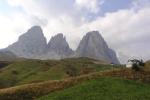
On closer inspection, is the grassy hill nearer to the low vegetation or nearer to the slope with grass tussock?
the slope with grass tussock

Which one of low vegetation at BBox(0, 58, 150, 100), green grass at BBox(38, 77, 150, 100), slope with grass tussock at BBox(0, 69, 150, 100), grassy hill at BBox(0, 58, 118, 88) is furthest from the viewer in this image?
grassy hill at BBox(0, 58, 118, 88)

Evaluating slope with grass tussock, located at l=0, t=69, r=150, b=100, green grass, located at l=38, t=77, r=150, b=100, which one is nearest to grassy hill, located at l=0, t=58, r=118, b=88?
slope with grass tussock, located at l=0, t=69, r=150, b=100

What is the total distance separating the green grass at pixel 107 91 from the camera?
44688 millimetres

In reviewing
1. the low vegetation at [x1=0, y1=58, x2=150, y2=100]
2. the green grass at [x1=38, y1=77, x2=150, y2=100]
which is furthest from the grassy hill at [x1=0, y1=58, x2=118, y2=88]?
the green grass at [x1=38, y1=77, x2=150, y2=100]

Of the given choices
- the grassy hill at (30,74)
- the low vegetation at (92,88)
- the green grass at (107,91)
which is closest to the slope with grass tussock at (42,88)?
the low vegetation at (92,88)

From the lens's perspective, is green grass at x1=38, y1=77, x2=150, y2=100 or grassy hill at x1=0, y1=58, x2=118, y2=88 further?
grassy hill at x1=0, y1=58, x2=118, y2=88

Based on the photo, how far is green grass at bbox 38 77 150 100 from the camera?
44.7 m

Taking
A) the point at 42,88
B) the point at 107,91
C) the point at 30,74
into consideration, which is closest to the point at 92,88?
the point at 107,91

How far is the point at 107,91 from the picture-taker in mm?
47875

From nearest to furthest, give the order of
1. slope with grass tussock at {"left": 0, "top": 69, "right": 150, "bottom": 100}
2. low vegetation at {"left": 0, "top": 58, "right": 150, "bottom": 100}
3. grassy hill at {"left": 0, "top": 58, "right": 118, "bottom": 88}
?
low vegetation at {"left": 0, "top": 58, "right": 150, "bottom": 100} < slope with grass tussock at {"left": 0, "top": 69, "right": 150, "bottom": 100} < grassy hill at {"left": 0, "top": 58, "right": 118, "bottom": 88}

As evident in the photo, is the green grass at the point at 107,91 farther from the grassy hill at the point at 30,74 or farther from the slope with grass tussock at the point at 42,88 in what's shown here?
the grassy hill at the point at 30,74

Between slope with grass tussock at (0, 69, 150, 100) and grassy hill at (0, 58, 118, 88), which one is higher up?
grassy hill at (0, 58, 118, 88)

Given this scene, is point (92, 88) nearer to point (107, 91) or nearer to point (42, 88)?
point (107, 91)

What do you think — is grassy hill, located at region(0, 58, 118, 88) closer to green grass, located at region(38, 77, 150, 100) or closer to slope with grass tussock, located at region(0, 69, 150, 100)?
slope with grass tussock, located at region(0, 69, 150, 100)
